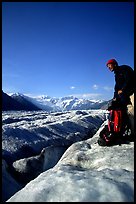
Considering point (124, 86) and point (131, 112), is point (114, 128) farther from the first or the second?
point (124, 86)

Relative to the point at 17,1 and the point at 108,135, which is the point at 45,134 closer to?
the point at 108,135

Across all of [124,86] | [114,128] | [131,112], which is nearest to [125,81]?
[124,86]

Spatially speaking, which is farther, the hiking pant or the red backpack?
the red backpack

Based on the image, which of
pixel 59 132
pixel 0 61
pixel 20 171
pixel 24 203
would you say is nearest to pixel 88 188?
pixel 24 203

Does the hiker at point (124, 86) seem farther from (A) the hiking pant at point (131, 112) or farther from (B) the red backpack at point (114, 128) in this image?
(B) the red backpack at point (114, 128)

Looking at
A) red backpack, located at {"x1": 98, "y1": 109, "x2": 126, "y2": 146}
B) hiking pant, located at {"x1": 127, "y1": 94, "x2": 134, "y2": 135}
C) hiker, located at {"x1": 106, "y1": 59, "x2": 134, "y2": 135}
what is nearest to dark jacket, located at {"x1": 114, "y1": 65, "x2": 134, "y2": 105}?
hiker, located at {"x1": 106, "y1": 59, "x2": 134, "y2": 135}

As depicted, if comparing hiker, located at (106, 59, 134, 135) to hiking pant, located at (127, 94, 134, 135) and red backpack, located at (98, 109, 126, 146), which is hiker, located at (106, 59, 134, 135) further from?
red backpack, located at (98, 109, 126, 146)
